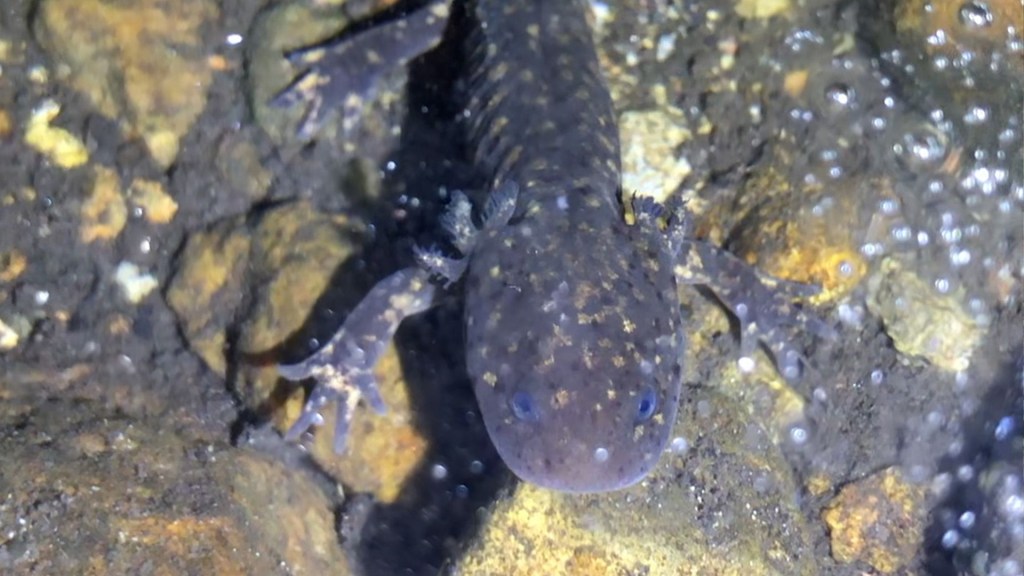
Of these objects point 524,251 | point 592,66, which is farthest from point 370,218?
point 592,66

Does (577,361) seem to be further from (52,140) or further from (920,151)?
(52,140)

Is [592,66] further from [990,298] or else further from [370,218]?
[990,298]

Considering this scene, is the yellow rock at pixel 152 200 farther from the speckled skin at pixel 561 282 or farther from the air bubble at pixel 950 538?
the air bubble at pixel 950 538

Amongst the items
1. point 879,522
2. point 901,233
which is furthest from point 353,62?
point 879,522

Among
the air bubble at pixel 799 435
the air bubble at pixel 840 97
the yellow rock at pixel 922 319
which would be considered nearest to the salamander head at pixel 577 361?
the air bubble at pixel 799 435

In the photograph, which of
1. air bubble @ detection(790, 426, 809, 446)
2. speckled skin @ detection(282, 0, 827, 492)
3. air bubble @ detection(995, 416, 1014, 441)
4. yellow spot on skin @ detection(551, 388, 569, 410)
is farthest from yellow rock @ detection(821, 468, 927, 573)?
yellow spot on skin @ detection(551, 388, 569, 410)

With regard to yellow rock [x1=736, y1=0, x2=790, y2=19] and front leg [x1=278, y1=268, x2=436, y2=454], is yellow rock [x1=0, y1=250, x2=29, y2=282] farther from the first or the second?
yellow rock [x1=736, y1=0, x2=790, y2=19]
